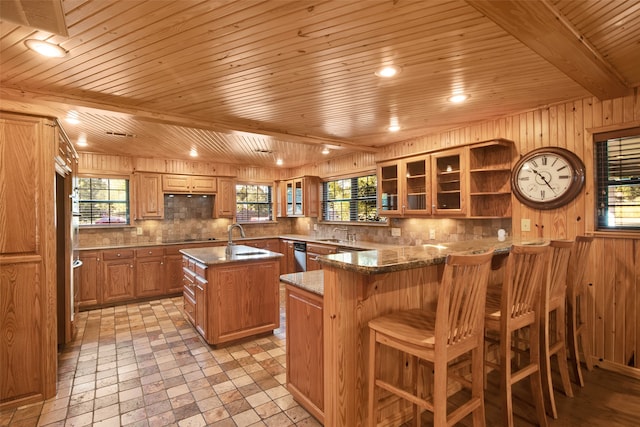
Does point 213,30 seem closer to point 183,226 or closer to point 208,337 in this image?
point 208,337

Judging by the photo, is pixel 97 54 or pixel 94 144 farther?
pixel 94 144

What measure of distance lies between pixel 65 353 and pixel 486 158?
5.13 m

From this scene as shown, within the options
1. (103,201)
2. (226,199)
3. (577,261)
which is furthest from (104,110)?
(577,261)

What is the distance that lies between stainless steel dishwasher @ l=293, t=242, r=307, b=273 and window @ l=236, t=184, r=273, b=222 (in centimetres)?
141

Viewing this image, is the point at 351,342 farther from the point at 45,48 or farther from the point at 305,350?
the point at 45,48

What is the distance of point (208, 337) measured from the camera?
328cm

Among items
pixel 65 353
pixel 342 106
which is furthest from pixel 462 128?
pixel 65 353

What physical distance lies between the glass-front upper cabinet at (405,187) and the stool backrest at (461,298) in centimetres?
251

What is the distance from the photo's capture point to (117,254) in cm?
500

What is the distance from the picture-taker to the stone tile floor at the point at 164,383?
2197mm

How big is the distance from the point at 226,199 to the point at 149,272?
200 centimetres

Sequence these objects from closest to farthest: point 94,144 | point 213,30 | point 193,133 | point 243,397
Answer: point 213,30
point 243,397
point 193,133
point 94,144

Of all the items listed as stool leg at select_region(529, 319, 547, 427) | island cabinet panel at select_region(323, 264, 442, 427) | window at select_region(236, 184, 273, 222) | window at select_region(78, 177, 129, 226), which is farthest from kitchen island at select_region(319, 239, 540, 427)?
window at select_region(236, 184, 273, 222)

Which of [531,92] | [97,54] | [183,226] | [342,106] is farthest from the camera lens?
[183,226]
